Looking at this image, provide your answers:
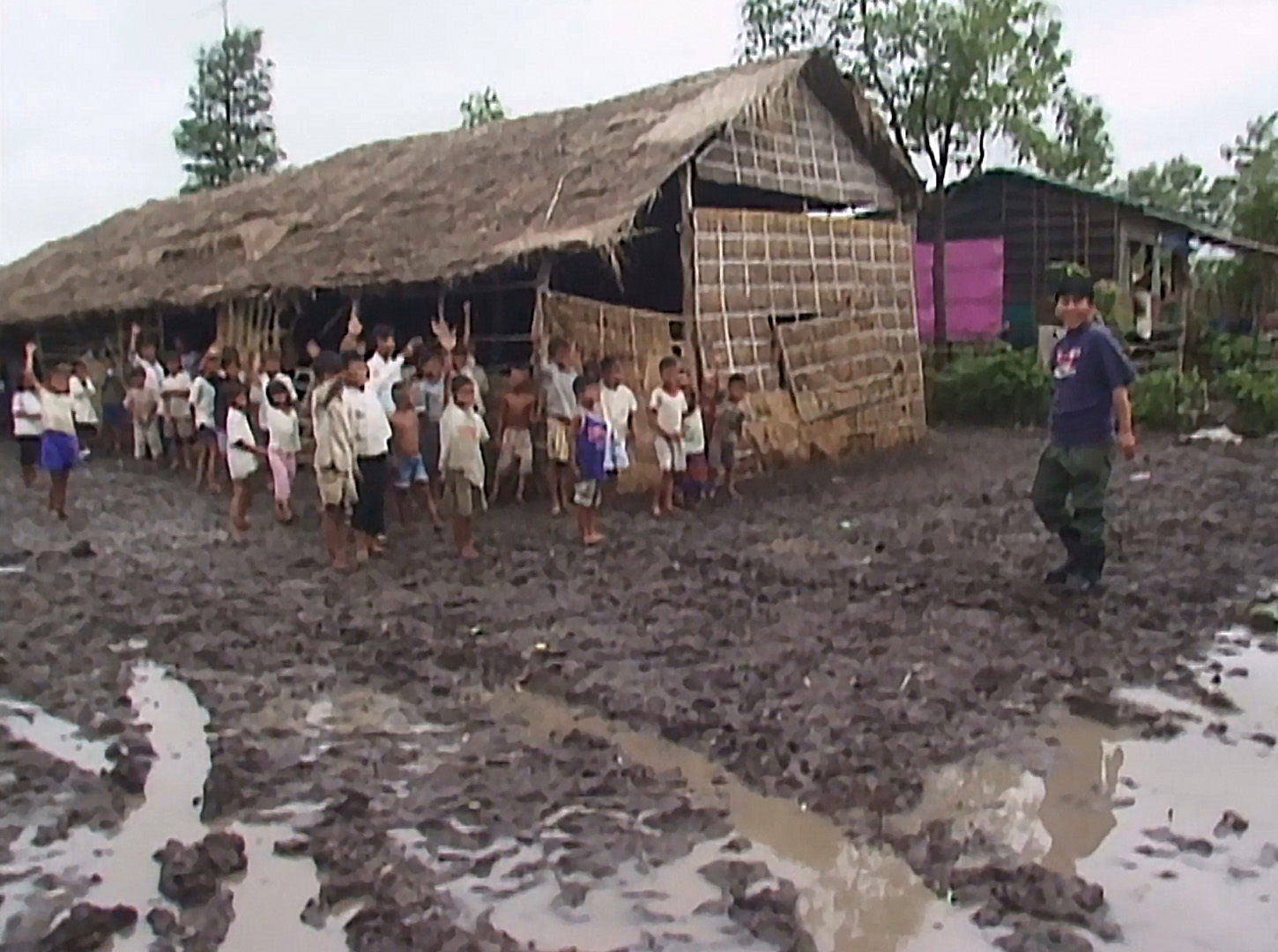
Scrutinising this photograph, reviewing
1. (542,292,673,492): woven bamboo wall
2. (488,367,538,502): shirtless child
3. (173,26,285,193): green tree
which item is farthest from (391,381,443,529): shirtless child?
(173,26,285,193): green tree

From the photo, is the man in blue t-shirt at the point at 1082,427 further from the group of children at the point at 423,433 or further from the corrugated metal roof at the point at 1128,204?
the corrugated metal roof at the point at 1128,204

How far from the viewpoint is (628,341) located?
11727 mm

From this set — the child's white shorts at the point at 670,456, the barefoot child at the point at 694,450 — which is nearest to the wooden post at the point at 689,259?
the barefoot child at the point at 694,450

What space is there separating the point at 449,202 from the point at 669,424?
4.83 meters

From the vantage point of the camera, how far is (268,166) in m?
34.7

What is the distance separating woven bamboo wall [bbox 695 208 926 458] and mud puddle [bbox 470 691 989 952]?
27.7 feet

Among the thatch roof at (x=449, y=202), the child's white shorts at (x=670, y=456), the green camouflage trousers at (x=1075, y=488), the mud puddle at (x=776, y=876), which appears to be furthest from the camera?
the thatch roof at (x=449, y=202)

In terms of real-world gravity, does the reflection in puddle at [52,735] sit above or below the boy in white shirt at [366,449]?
below

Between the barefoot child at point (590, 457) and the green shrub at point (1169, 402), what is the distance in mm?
9334

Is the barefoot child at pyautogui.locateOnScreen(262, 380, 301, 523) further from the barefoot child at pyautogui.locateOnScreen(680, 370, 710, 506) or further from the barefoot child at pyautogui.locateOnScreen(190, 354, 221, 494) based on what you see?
the barefoot child at pyautogui.locateOnScreen(680, 370, 710, 506)

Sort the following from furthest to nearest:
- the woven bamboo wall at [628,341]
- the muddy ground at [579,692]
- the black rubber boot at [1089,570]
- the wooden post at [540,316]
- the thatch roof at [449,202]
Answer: the thatch roof at [449,202], the woven bamboo wall at [628,341], the wooden post at [540,316], the black rubber boot at [1089,570], the muddy ground at [579,692]

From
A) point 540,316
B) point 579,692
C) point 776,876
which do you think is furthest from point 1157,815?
point 540,316

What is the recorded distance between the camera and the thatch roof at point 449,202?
11.7 m

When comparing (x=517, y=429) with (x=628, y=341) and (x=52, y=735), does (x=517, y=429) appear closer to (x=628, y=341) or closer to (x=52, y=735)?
(x=628, y=341)
